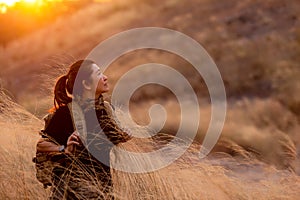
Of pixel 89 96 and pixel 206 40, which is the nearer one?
pixel 89 96

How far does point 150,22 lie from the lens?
104 feet

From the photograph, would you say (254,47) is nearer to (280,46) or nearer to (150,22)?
(280,46)

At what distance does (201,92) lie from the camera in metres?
18.1

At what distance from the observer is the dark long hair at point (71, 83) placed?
3.62m

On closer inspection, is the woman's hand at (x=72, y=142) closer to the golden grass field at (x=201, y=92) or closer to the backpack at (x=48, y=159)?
the backpack at (x=48, y=159)

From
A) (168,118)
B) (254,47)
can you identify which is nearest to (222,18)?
(254,47)

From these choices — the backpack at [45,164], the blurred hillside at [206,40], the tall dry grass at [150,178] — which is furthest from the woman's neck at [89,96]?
the blurred hillside at [206,40]

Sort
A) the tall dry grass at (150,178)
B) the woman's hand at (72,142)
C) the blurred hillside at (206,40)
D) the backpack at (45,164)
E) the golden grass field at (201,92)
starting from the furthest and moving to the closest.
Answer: the blurred hillside at (206,40), the golden grass field at (201,92), the tall dry grass at (150,178), the backpack at (45,164), the woman's hand at (72,142)

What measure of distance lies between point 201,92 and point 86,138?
14.6 m

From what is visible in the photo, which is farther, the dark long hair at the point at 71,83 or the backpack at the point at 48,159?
the dark long hair at the point at 71,83

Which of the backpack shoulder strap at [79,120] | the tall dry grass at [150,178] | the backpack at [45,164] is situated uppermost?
the backpack shoulder strap at [79,120]

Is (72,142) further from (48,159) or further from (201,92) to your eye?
(201,92)

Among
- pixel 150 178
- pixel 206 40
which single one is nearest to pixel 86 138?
pixel 150 178

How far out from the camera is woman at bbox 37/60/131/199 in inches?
140
